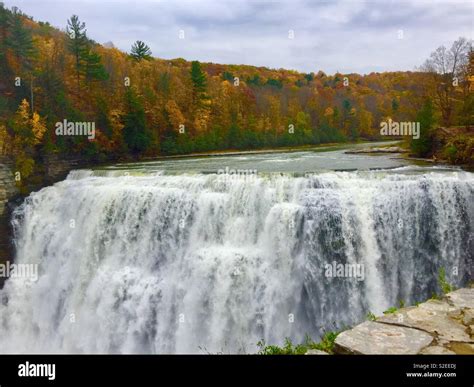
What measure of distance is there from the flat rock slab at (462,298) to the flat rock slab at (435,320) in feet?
0.39

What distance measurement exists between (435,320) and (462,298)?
36.7 inches

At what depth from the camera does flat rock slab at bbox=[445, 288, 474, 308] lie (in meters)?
5.35

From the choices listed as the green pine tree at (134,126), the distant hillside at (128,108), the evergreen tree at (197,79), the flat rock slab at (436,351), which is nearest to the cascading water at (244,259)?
the flat rock slab at (436,351)

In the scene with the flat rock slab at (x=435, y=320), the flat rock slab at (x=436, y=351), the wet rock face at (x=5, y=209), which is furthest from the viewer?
the wet rock face at (x=5, y=209)

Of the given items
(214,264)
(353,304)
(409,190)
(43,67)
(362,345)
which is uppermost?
(43,67)

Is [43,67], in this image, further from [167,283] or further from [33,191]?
[167,283]

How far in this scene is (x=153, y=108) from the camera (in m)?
34.8

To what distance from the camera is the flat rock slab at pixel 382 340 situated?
14.0 feet

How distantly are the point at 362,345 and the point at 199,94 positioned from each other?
3914cm

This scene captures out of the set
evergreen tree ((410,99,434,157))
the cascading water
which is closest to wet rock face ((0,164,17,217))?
the cascading water

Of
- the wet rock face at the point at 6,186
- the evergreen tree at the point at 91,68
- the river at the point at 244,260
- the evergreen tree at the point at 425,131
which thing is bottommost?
the river at the point at 244,260

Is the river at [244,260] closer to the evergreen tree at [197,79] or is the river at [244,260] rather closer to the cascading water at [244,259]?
the cascading water at [244,259]

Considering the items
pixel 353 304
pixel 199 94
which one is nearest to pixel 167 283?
pixel 353 304
